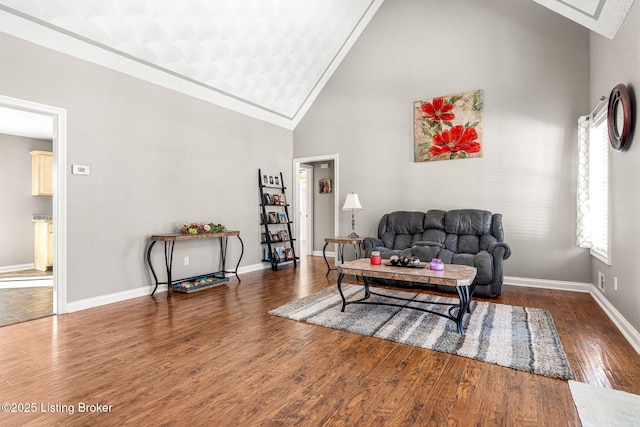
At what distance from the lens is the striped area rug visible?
7.42 feet

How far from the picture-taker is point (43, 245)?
18.9ft

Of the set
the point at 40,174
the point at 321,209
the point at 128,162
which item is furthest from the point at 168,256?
the point at 321,209

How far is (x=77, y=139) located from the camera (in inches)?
136

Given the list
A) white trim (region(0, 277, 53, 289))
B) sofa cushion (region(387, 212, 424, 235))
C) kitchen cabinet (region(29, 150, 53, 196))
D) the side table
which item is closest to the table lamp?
the side table

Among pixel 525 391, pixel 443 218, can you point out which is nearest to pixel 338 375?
pixel 525 391

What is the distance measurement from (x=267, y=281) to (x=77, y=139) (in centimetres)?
282

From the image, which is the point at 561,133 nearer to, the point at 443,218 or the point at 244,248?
the point at 443,218

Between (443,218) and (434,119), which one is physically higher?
(434,119)

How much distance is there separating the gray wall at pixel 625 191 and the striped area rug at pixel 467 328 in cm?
61

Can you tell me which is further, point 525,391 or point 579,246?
point 579,246

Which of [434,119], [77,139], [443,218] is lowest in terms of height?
[443,218]

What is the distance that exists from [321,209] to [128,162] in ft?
14.6

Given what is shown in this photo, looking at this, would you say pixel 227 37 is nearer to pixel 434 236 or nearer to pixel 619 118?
pixel 434 236

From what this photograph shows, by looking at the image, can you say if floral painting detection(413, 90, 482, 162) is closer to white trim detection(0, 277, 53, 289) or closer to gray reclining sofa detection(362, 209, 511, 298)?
gray reclining sofa detection(362, 209, 511, 298)
